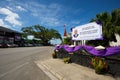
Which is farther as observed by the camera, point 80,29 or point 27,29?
point 27,29

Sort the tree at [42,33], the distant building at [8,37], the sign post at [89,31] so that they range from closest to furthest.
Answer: the sign post at [89,31]
the distant building at [8,37]
the tree at [42,33]

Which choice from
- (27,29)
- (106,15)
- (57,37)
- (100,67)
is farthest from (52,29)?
(100,67)

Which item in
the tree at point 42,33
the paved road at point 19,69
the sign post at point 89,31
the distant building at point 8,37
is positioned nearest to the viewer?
the paved road at point 19,69

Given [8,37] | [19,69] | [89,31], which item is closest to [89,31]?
[89,31]

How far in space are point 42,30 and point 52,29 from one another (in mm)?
7733

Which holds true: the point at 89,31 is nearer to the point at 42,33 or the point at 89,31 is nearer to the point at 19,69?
the point at 19,69

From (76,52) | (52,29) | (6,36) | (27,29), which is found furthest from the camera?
(52,29)

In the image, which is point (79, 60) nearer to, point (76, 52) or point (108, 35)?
point (76, 52)

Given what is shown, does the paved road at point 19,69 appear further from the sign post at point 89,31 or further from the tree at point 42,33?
the tree at point 42,33

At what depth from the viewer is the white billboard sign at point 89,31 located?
1140 cm

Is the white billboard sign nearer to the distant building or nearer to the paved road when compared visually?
the paved road

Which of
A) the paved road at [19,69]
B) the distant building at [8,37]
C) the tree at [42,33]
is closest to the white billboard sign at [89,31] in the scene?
the paved road at [19,69]

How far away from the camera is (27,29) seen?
299 feet

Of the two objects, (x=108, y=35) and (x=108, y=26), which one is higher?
(x=108, y=26)
